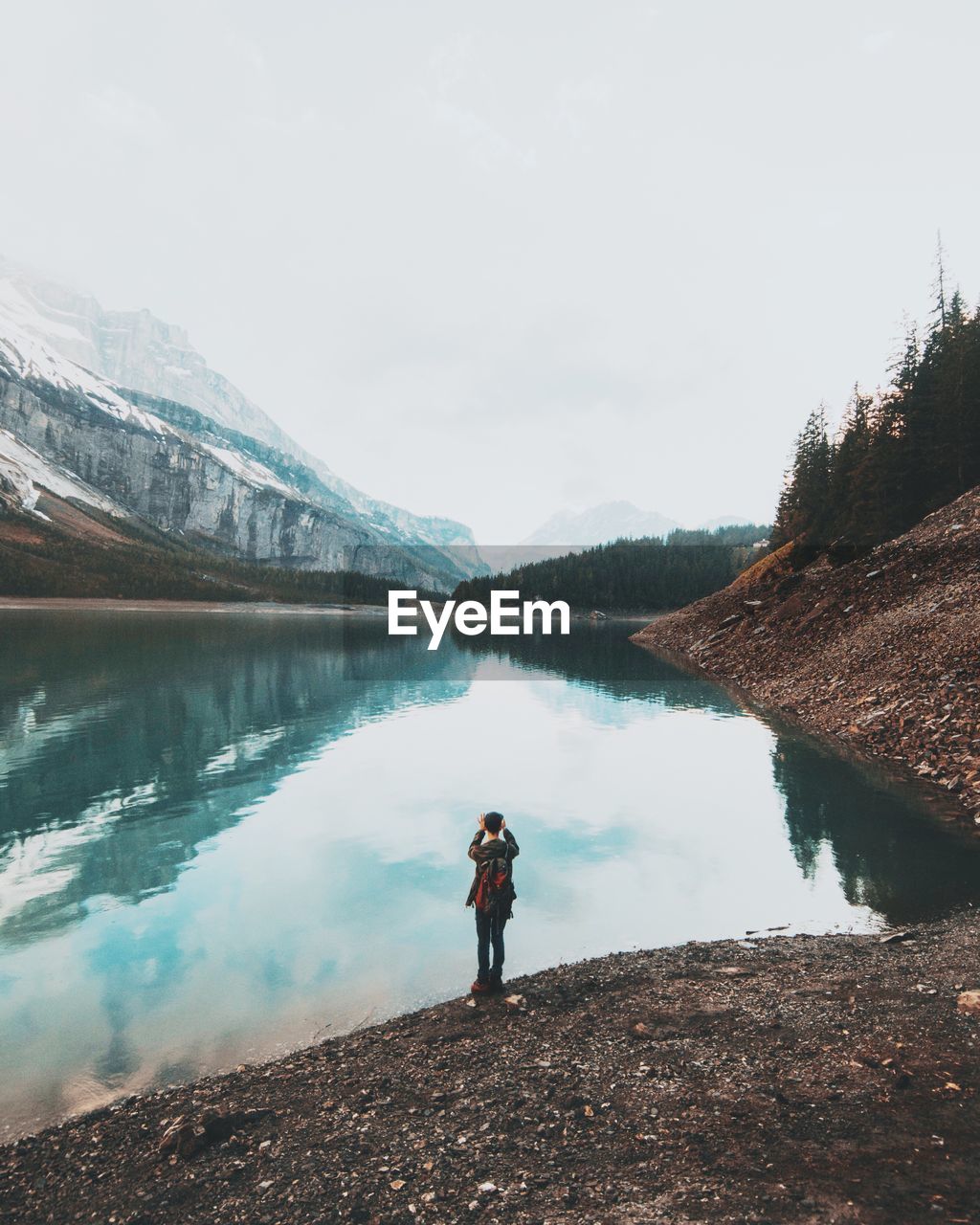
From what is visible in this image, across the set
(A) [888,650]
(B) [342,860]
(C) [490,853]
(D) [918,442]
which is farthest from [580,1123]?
(D) [918,442]

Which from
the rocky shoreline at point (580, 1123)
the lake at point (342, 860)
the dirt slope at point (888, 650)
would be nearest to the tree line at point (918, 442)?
the dirt slope at point (888, 650)

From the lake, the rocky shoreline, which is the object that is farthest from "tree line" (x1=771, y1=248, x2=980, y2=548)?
the rocky shoreline

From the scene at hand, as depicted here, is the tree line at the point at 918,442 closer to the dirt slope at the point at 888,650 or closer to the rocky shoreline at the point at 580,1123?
the dirt slope at the point at 888,650

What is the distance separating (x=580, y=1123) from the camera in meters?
8.27

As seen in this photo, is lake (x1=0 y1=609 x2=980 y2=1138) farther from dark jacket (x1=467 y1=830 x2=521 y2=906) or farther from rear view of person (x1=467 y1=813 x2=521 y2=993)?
dark jacket (x1=467 y1=830 x2=521 y2=906)

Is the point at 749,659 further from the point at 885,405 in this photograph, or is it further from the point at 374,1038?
the point at 374,1038

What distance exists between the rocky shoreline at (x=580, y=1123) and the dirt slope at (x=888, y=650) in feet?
58.2

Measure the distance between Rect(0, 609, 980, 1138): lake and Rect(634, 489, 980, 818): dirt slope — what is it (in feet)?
10.7

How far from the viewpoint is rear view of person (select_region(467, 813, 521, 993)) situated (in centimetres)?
1266

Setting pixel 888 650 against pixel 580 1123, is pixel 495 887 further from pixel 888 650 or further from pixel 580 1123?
pixel 888 650

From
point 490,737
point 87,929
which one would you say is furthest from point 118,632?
point 87,929

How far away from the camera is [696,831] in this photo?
78.4ft

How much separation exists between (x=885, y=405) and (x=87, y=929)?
85998mm

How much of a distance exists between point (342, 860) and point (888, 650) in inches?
1370
